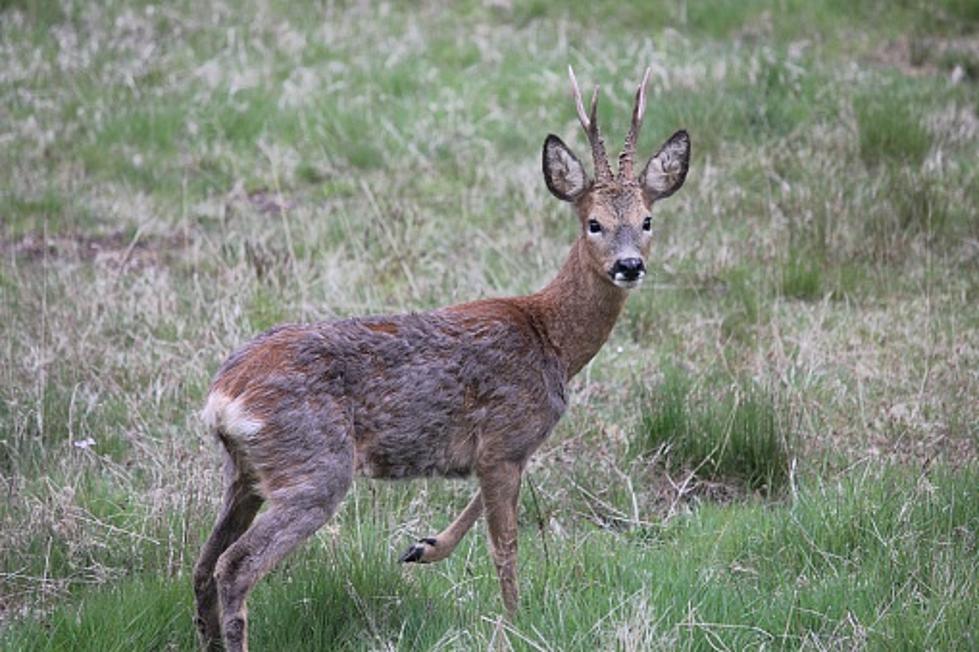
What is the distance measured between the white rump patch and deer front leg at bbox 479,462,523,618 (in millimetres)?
860

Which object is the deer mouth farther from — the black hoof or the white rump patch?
the white rump patch

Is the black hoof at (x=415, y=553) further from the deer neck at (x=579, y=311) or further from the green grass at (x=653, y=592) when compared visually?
the deer neck at (x=579, y=311)

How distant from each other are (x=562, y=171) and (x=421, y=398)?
1056mm

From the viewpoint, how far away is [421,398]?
16.9ft

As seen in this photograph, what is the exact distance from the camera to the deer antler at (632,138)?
550cm

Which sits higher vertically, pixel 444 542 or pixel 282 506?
pixel 282 506

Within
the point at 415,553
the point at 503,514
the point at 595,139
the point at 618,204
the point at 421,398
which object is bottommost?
the point at 415,553

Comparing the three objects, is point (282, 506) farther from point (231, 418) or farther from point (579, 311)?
point (579, 311)

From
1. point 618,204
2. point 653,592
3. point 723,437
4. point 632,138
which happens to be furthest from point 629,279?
point 723,437

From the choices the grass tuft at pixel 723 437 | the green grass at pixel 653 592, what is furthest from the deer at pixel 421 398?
the grass tuft at pixel 723 437

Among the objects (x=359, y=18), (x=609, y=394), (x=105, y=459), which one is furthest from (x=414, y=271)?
(x=359, y=18)

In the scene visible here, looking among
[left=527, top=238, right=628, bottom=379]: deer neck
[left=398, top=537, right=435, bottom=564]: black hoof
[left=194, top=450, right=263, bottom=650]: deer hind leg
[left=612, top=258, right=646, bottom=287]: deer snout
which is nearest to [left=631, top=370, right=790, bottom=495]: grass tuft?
[left=527, top=238, right=628, bottom=379]: deer neck

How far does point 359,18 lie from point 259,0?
34.1 inches

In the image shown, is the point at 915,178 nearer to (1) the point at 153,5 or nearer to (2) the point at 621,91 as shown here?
(2) the point at 621,91
